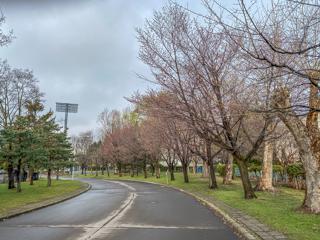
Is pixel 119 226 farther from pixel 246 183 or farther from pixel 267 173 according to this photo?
pixel 267 173

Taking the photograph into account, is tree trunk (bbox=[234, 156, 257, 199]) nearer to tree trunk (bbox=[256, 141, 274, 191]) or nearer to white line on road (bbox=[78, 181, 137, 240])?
tree trunk (bbox=[256, 141, 274, 191])

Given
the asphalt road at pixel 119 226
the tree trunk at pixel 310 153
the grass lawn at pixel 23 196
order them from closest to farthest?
the asphalt road at pixel 119 226 → the tree trunk at pixel 310 153 → the grass lawn at pixel 23 196

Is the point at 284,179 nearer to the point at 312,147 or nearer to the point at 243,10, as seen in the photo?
the point at 312,147

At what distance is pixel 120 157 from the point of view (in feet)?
238

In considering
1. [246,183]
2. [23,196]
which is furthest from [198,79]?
[23,196]

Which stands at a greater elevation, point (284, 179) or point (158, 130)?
point (158, 130)

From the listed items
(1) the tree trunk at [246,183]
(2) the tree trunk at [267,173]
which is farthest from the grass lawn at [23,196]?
(2) the tree trunk at [267,173]

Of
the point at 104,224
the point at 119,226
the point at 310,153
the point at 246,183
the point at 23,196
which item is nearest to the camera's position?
the point at 119,226

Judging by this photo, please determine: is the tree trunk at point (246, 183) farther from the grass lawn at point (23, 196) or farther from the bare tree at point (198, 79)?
the grass lawn at point (23, 196)

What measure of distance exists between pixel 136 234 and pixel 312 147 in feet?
24.0

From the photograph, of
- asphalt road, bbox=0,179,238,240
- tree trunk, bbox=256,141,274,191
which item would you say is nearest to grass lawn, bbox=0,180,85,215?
asphalt road, bbox=0,179,238,240

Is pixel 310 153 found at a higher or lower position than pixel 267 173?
higher

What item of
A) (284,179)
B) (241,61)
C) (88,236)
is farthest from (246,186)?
(284,179)

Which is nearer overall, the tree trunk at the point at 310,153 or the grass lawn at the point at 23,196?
the tree trunk at the point at 310,153
